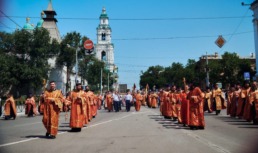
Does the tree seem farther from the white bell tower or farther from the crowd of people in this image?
the white bell tower

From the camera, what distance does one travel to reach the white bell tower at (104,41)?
119m

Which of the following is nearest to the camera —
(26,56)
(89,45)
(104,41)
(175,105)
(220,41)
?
(175,105)

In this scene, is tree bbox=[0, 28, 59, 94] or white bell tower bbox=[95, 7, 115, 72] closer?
tree bbox=[0, 28, 59, 94]

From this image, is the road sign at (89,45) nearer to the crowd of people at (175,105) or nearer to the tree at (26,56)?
the tree at (26,56)

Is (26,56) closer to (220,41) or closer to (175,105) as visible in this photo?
(220,41)

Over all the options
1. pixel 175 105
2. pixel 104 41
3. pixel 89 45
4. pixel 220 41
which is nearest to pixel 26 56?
pixel 89 45

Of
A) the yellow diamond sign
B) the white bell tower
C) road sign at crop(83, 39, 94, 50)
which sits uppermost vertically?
the white bell tower

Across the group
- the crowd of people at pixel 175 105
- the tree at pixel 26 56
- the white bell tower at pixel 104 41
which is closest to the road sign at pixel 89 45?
the tree at pixel 26 56

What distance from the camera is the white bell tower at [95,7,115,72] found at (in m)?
119

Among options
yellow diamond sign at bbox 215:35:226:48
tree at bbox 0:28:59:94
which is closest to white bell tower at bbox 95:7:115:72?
tree at bbox 0:28:59:94

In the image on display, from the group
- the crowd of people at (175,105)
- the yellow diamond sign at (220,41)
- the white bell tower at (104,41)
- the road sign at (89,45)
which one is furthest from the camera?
the white bell tower at (104,41)

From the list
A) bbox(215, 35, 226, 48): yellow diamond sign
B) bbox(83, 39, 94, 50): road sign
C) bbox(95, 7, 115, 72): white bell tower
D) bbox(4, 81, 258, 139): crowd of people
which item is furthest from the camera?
bbox(95, 7, 115, 72): white bell tower

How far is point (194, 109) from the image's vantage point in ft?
42.6

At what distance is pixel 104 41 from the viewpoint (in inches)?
4860
